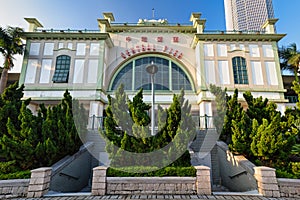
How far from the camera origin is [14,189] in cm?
521

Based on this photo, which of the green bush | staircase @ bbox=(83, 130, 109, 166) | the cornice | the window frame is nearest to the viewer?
the green bush

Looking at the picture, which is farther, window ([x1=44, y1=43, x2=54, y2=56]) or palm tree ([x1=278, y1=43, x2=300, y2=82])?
palm tree ([x1=278, y1=43, x2=300, y2=82])

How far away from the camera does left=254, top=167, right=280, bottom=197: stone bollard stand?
5.19 m

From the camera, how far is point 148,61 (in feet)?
47.1

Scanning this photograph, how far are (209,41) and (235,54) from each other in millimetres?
2130

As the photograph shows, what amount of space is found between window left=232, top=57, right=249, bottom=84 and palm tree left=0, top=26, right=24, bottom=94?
15696mm

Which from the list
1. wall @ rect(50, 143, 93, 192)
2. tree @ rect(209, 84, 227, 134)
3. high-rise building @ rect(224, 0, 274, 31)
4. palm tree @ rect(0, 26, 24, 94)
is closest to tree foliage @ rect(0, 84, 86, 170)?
wall @ rect(50, 143, 93, 192)

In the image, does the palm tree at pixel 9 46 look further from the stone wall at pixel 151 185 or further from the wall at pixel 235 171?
the wall at pixel 235 171

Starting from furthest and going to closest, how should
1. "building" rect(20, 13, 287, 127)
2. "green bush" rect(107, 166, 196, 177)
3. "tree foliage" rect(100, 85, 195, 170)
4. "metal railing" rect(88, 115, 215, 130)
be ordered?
"building" rect(20, 13, 287, 127) < "metal railing" rect(88, 115, 215, 130) < "tree foliage" rect(100, 85, 195, 170) < "green bush" rect(107, 166, 196, 177)

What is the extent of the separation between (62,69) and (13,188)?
970 centimetres

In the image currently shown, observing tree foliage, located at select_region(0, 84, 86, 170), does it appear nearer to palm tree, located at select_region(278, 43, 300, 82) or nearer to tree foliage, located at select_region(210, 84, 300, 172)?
tree foliage, located at select_region(210, 84, 300, 172)

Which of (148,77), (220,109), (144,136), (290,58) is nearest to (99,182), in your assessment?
(144,136)

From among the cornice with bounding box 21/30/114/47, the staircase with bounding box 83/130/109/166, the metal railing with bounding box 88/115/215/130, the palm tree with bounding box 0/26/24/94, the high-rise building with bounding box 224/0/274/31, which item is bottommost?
the staircase with bounding box 83/130/109/166

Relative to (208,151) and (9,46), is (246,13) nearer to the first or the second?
(208,151)
